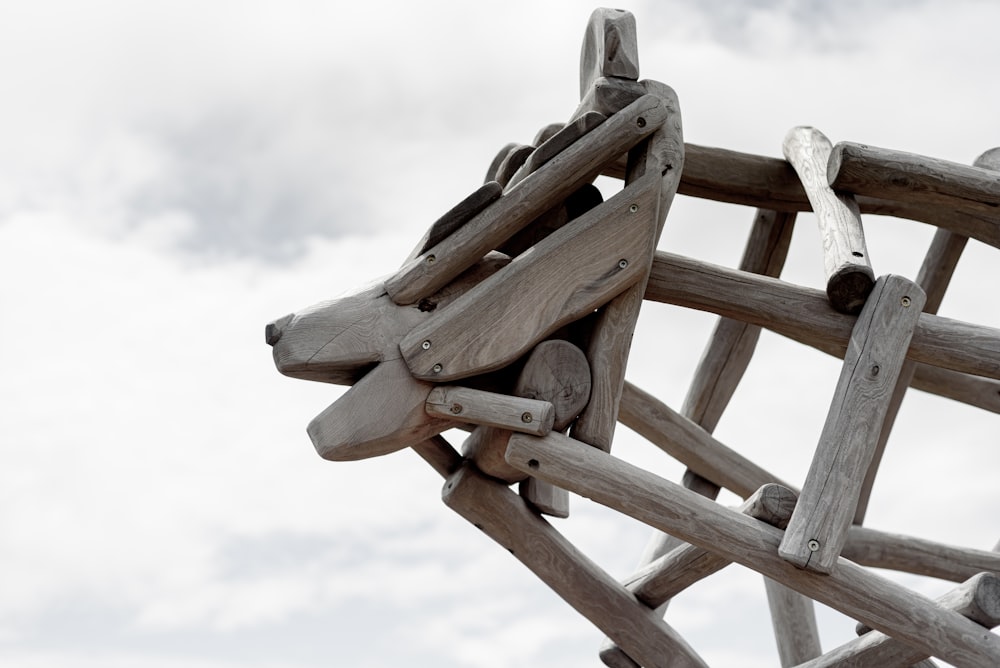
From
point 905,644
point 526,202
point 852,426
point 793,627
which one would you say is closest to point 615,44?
point 526,202

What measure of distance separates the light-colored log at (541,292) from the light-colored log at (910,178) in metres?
1.00

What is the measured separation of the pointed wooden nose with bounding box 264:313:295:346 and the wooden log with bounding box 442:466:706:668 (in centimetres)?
101

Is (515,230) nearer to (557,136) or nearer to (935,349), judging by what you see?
(557,136)

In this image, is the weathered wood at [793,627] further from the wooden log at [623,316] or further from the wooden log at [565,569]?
the wooden log at [623,316]

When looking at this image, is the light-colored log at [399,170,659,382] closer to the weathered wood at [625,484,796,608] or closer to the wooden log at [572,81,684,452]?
the wooden log at [572,81,684,452]

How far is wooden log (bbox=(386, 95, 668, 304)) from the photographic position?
15.3 ft

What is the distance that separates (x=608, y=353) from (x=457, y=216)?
76 centimetres

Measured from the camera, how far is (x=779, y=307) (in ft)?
16.7

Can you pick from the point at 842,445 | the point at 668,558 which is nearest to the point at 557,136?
the point at 842,445

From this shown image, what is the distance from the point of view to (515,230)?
476cm

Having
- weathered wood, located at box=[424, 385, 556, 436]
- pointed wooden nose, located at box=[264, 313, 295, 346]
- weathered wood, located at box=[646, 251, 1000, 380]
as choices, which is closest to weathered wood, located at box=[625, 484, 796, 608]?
weathered wood, located at box=[646, 251, 1000, 380]

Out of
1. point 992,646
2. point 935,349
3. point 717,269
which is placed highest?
point 717,269

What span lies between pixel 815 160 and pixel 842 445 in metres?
1.58

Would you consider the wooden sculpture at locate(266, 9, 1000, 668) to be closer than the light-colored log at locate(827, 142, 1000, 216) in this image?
Yes
